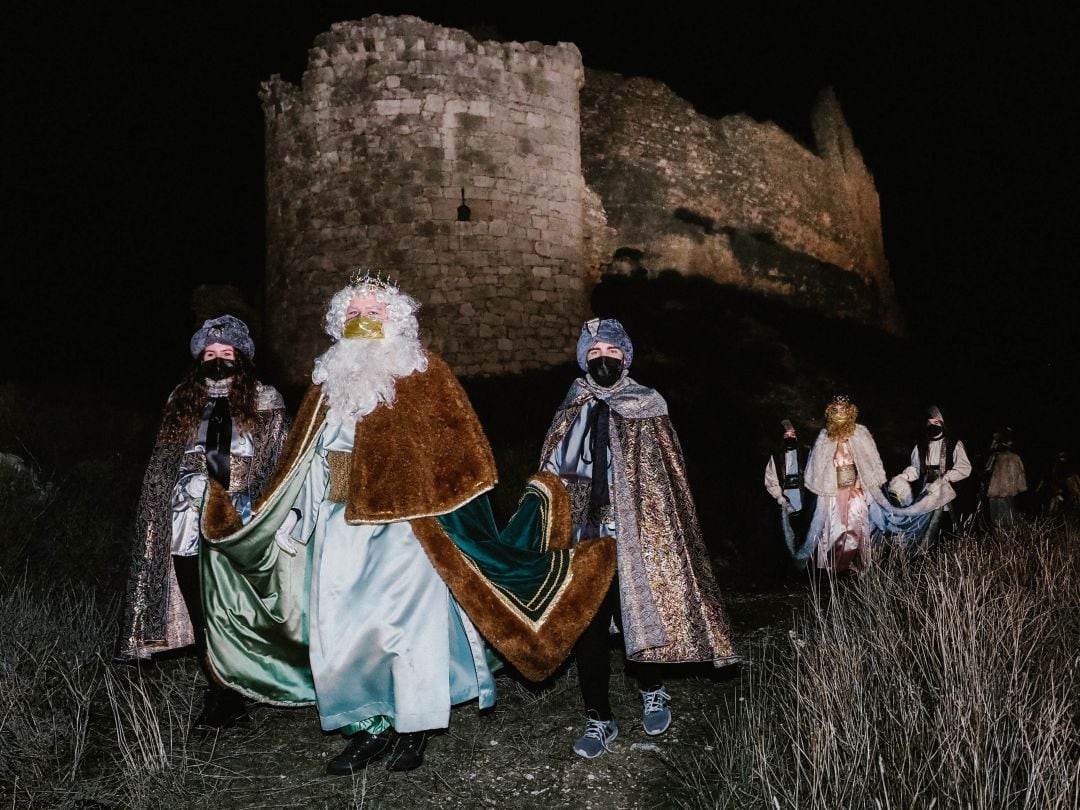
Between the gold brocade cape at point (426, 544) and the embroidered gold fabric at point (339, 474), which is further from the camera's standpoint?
the embroidered gold fabric at point (339, 474)

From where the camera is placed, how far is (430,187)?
11.2 m

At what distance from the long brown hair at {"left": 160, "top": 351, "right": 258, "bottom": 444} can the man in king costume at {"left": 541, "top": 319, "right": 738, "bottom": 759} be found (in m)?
1.48

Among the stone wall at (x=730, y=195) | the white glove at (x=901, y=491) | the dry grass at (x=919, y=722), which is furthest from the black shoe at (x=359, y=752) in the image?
the stone wall at (x=730, y=195)

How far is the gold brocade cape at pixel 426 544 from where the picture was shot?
2.94m

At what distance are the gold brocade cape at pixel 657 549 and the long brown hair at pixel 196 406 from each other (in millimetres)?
1585

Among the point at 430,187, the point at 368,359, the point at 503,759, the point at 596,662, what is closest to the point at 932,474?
the point at 596,662

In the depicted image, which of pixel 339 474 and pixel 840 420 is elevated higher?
pixel 840 420

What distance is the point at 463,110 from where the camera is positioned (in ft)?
37.0

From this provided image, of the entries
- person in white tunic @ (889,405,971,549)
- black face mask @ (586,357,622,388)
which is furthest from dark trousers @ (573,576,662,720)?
person in white tunic @ (889,405,971,549)

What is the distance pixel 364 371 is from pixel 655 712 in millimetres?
1864

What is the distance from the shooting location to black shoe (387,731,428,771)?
112 inches

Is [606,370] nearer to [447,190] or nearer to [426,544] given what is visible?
[426,544]

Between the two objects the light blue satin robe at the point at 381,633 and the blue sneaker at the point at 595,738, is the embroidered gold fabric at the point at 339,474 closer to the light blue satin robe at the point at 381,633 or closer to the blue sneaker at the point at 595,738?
the light blue satin robe at the point at 381,633

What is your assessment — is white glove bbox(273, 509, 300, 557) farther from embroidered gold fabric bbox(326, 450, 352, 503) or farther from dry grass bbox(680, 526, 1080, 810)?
dry grass bbox(680, 526, 1080, 810)
